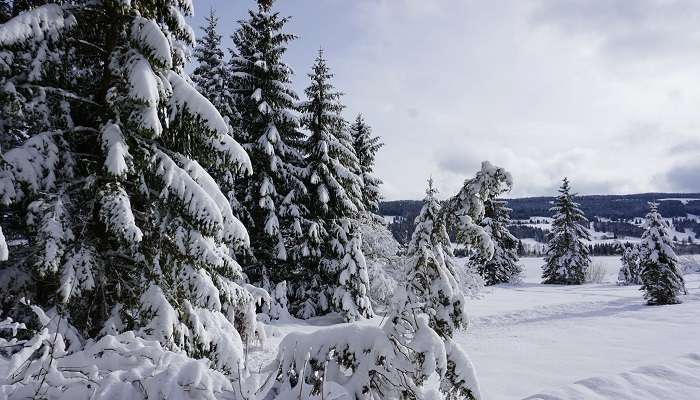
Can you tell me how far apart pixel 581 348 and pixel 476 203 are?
10.8m

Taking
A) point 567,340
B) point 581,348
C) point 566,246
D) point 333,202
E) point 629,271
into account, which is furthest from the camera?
point 566,246

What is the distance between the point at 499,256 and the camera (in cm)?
4044

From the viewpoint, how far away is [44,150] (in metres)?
5.92

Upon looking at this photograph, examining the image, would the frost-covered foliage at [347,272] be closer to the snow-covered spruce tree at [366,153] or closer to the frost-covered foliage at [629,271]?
the snow-covered spruce tree at [366,153]

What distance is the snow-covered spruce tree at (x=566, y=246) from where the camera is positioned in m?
39.3

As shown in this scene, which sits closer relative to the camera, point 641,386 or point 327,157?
point 641,386

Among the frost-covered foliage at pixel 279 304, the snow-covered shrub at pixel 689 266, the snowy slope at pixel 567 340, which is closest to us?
the snowy slope at pixel 567 340

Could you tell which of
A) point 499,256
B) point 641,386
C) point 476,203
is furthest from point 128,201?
point 499,256

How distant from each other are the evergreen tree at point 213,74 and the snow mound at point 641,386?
14326 millimetres

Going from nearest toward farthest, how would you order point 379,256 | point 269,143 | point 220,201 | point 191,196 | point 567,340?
point 191,196 → point 220,201 → point 567,340 → point 269,143 → point 379,256

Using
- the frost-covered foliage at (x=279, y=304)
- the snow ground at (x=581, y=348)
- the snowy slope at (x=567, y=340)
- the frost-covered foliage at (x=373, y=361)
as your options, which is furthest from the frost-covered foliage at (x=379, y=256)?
the frost-covered foliage at (x=373, y=361)

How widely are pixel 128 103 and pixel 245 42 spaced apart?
13428 mm

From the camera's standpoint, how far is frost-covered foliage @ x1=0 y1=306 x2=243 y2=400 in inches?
92.4

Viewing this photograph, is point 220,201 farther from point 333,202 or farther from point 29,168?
point 333,202
